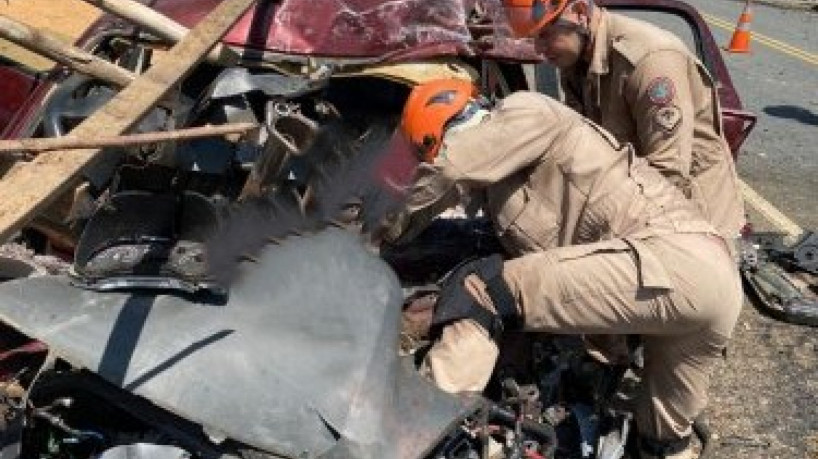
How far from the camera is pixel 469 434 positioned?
2531 millimetres

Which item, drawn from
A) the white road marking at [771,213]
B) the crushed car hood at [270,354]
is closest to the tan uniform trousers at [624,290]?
the crushed car hood at [270,354]

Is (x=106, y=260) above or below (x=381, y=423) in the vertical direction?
above

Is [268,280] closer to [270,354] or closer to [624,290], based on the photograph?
[270,354]

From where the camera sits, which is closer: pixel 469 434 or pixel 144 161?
pixel 469 434

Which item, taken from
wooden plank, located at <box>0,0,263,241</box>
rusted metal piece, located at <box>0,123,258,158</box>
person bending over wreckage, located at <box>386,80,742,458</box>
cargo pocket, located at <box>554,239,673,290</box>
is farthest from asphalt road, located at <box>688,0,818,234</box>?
rusted metal piece, located at <box>0,123,258,158</box>

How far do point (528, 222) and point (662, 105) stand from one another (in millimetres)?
970

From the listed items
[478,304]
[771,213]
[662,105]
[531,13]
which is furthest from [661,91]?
[771,213]

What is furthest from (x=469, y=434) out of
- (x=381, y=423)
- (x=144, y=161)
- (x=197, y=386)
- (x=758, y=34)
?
(x=758, y=34)

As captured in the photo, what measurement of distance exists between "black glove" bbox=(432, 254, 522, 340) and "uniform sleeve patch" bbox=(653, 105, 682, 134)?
43.9 inches

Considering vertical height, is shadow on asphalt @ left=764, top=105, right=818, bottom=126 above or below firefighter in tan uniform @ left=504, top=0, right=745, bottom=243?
below

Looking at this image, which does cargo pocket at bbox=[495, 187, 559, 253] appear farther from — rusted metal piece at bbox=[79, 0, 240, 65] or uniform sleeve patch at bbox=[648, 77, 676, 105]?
rusted metal piece at bbox=[79, 0, 240, 65]

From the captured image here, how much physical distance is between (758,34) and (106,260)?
11152 mm

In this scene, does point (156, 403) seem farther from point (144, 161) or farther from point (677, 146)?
point (677, 146)

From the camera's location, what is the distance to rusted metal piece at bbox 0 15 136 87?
3008mm
